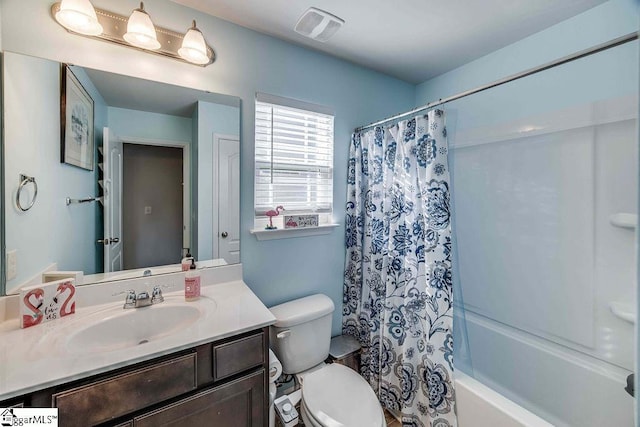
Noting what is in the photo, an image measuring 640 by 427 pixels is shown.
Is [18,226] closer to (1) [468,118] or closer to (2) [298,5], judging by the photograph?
(2) [298,5]

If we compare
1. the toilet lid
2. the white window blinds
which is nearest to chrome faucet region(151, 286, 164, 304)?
the white window blinds

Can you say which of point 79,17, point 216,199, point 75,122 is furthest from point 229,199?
point 79,17

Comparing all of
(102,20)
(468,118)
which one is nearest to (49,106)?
(102,20)

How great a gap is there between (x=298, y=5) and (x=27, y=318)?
1809 mm

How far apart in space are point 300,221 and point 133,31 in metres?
1.26

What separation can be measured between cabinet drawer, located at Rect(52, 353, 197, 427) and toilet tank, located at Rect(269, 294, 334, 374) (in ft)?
1.75

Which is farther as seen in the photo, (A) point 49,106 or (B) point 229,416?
(A) point 49,106

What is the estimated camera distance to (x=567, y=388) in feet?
4.78

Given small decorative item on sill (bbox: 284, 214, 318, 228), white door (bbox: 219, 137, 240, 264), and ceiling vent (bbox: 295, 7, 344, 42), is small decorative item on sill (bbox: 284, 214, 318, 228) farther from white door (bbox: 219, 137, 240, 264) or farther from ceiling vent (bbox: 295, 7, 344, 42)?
ceiling vent (bbox: 295, 7, 344, 42)

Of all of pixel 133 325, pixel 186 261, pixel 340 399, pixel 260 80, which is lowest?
pixel 340 399

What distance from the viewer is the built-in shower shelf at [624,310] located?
1.25 metres

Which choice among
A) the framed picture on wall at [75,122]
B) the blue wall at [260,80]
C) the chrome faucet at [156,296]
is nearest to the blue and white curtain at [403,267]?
the blue wall at [260,80]

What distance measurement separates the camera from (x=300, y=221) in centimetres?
175

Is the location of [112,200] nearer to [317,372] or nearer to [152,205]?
[152,205]
